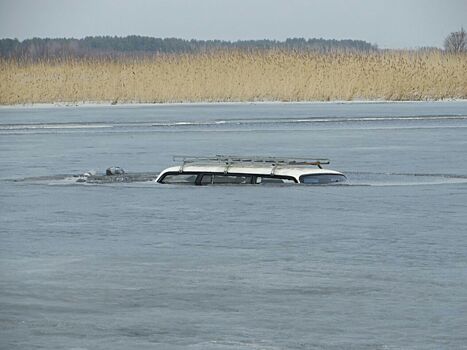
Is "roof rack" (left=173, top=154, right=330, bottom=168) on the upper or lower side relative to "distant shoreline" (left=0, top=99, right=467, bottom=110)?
upper

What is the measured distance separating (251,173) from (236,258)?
25.2 feet

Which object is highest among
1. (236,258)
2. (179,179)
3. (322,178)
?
(236,258)

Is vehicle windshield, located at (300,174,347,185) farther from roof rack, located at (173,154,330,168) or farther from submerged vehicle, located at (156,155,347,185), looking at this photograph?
roof rack, located at (173,154,330,168)

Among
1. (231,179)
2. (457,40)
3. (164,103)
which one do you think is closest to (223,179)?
(231,179)

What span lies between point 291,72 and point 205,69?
9.72ft

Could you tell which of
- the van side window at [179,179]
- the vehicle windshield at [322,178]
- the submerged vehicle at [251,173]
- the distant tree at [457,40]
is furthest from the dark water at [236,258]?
the distant tree at [457,40]

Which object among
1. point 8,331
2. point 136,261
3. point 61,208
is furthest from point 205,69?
point 8,331

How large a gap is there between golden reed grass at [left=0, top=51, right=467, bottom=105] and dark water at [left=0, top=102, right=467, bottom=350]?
786 inches

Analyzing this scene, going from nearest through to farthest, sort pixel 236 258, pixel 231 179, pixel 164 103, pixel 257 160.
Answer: pixel 236 258 → pixel 257 160 → pixel 231 179 → pixel 164 103

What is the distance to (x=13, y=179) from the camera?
19.4 meters

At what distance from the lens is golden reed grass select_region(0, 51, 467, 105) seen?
43.7 m

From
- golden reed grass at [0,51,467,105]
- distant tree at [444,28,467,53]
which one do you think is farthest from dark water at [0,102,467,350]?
distant tree at [444,28,467,53]

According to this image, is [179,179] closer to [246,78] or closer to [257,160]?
[257,160]

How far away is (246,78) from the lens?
44.0 m
